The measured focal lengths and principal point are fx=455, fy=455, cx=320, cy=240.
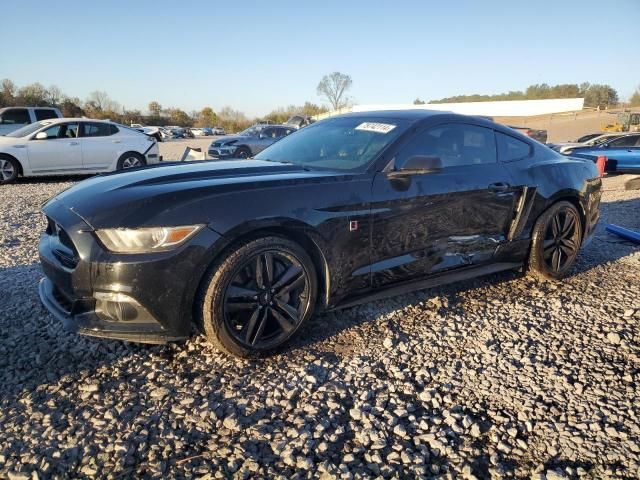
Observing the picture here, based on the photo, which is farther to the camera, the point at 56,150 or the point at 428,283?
the point at 56,150

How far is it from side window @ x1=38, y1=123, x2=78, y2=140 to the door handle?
994 cm

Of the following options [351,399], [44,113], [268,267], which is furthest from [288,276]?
[44,113]

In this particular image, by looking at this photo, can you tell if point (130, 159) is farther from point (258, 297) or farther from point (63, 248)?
point (258, 297)

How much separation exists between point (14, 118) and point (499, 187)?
1605cm

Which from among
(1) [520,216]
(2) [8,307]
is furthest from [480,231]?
(2) [8,307]

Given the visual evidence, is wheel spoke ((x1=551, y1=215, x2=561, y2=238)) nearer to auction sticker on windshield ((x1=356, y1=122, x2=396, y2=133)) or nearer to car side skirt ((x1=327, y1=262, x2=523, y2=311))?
car side skirt ((x1=327, y1=262, x2=523, y2=311))

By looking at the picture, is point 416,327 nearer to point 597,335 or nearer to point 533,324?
point 533,324

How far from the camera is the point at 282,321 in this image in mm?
2740

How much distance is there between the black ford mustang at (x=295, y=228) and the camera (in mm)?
2367

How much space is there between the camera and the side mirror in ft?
9.84

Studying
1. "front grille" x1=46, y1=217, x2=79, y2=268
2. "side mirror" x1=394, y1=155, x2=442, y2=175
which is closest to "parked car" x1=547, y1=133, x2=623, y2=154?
"side mirror" x1=394, y1=155, x2=442, y2=175

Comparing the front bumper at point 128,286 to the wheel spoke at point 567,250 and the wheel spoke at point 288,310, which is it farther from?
the wheel spoke at point 567,250

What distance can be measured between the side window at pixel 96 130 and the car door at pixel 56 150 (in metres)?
0.19

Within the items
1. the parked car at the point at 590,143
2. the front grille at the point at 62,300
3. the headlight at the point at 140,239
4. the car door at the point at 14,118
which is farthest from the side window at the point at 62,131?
the parked car at the point at 590,143
